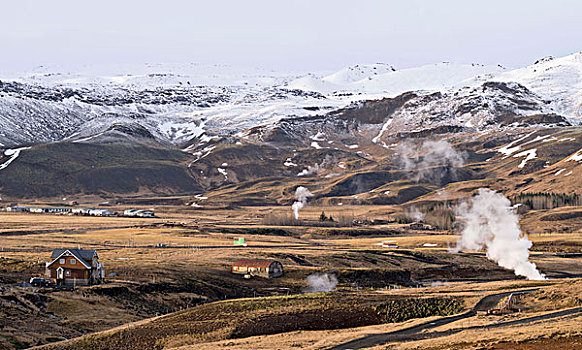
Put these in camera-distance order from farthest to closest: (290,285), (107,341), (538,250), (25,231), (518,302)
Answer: (25,231) < (538,250) < (290,285) < (518,302) < (107,341)

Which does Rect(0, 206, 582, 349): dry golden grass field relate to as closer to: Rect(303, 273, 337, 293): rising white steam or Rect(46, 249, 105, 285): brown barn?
Rect(303, 273, 337, 293): rising white steam

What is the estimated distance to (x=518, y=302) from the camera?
73000 millimetres

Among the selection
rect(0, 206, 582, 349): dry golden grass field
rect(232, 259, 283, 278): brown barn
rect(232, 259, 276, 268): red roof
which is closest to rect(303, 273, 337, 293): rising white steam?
rect(0, 206, 582, 349): dry golden grass field

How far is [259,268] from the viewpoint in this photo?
10988 centimetres

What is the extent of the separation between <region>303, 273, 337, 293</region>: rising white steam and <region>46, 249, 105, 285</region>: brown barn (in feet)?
95.3

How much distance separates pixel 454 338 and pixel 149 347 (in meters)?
24.5

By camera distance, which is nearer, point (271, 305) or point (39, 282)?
point (271, 305)

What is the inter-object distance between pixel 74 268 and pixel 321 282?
35.4m

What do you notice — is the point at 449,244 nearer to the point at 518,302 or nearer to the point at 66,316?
the point at 518,302

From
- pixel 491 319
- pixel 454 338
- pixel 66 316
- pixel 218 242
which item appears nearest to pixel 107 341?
pixel 66 316

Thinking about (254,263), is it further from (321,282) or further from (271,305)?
(271,305)

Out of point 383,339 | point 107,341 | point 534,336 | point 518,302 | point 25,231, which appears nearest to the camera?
point 534,336

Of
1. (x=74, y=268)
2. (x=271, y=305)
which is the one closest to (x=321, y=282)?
(x=271, y=305)

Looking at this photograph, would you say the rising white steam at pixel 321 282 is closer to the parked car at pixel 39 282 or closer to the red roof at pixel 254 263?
the red roof at pixel 254 263
